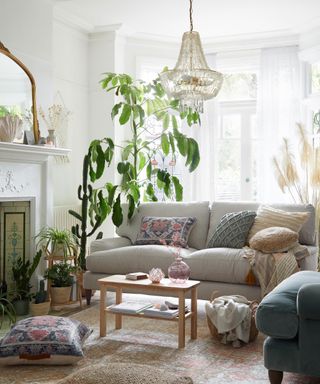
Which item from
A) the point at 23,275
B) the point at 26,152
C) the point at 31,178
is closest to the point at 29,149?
the point at 26,152

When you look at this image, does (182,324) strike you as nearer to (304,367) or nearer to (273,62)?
(304,367)

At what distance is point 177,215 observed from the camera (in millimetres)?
5094

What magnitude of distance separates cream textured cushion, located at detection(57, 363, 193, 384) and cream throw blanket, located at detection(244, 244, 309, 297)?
4.78 ft

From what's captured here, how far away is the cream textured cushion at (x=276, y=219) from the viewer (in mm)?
4402

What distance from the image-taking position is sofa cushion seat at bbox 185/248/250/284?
4102 millimetres

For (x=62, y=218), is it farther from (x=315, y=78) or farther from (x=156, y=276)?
(x=315, y=78)

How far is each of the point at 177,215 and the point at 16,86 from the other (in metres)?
1.85

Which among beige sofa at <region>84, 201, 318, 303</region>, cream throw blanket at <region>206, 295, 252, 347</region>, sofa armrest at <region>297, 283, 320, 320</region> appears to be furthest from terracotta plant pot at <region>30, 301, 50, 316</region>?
sofa armrest at <region>297, 283, 320, 320</region>

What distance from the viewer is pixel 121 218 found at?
16.9 ft

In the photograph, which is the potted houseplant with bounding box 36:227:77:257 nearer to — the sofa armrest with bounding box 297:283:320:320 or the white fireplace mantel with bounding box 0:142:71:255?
the white fireplace mantel with bounding box 0:142:71:255

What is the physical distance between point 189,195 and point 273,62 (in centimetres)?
190

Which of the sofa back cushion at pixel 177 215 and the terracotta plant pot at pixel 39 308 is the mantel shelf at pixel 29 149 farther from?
the terracotta plant pot at pixel 39 308

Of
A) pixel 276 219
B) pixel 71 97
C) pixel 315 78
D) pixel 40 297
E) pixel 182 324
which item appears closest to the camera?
pixel 182 324

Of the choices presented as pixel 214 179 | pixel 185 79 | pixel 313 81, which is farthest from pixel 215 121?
pixel 185 79
